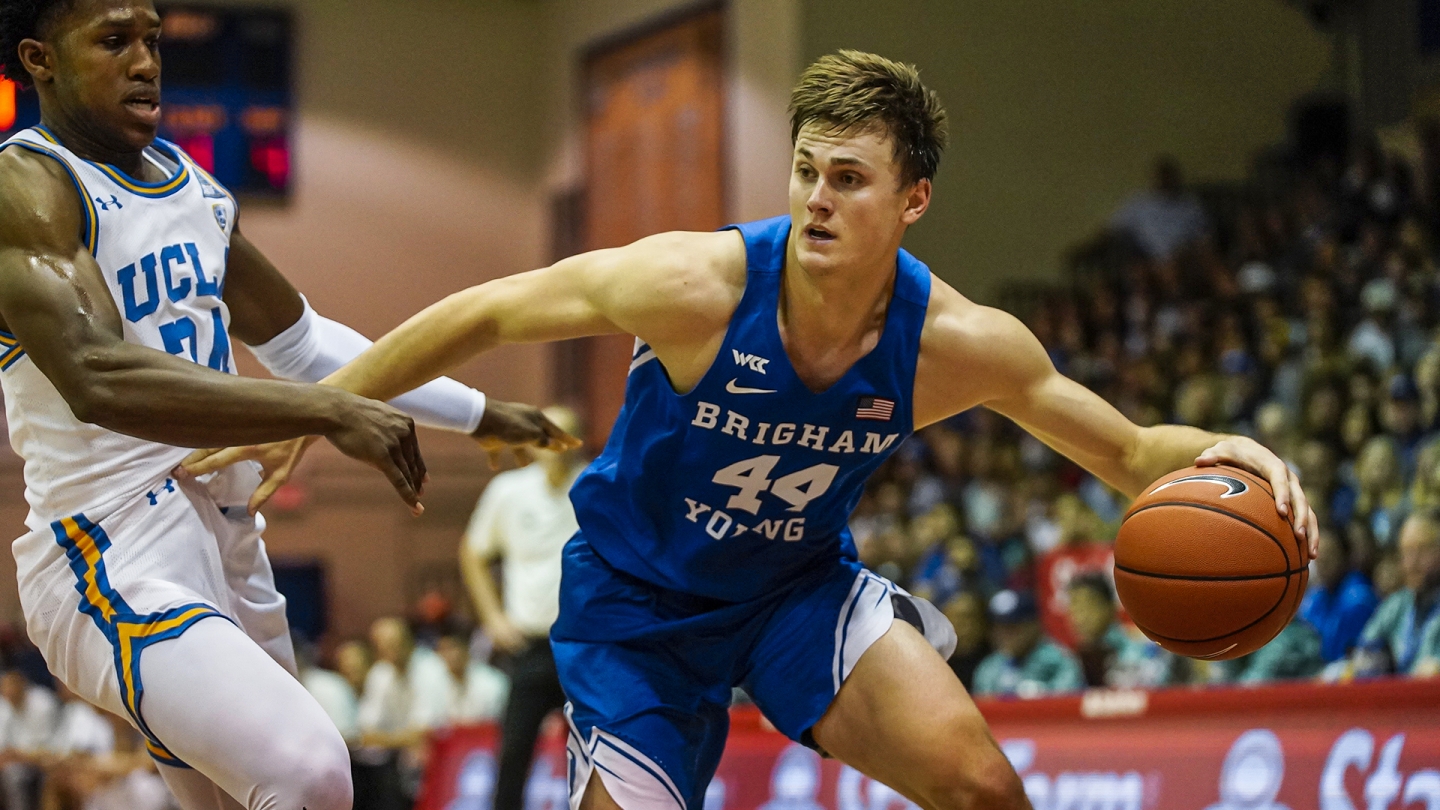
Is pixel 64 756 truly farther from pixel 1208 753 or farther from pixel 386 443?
pixel 386 443

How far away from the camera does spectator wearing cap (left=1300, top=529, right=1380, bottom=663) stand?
7070 mm

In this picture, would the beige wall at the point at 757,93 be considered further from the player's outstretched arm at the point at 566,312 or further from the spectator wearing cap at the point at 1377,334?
the player's outstretched arm at the point at 566,312

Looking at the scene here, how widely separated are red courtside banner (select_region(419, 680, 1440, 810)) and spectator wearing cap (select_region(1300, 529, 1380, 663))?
5.35ft

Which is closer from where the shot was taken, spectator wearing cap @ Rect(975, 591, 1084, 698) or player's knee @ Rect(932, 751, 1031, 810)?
player's knee @ Rect(932, 751, 1031, 810)

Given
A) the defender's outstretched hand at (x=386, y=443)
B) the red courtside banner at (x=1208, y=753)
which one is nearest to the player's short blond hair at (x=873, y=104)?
the defender's outstretched hand at (x=386, y=443)

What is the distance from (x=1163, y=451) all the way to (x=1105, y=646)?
4.32 metres

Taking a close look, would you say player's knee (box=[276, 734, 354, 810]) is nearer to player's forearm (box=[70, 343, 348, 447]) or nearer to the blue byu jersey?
player's forearm (box=[70, 343, 348, 447])

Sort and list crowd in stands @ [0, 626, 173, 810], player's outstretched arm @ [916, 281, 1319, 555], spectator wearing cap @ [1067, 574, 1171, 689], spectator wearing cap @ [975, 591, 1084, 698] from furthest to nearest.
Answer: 1. crowd in stands @ [0, 626, 173, 810]
2. spectator wearing cap @ [975, 591, 1084, 698]
3. spectator wearing cap @ [1067, 574, 1171, 689]
4. player's outstretched arm @ [916, 281, 1319, 555]

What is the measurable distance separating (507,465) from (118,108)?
9.54 metres

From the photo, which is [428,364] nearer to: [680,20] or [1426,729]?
[1426,729]

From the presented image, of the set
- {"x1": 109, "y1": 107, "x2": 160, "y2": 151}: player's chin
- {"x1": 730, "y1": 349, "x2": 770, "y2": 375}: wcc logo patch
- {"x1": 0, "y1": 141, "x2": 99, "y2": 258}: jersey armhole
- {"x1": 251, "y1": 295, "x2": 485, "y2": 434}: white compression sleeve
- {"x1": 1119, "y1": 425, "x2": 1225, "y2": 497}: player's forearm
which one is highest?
{"x1": 109, "y1": 107, "x2": 160, "y2": 151}: player's chin

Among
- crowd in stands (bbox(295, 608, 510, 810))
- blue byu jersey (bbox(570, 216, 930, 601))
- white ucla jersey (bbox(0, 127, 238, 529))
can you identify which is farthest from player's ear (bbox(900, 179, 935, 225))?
crowd in stands (bbox(295, 608, 510, 810))

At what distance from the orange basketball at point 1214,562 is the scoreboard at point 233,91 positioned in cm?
1247

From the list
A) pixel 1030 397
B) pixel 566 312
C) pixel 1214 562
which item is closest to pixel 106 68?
pixel 566 312
